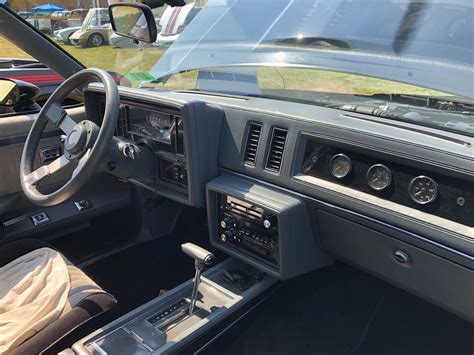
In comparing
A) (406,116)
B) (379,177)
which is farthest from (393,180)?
(406,116)

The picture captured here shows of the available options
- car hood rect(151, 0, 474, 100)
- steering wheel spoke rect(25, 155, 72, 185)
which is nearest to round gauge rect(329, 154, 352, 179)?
car hood rect(151, 0, 474, 100)

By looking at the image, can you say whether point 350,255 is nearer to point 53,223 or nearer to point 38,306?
point 38,306

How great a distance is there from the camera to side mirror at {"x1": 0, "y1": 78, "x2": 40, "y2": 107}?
271cm

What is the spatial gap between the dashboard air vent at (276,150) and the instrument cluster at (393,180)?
110 millimetres

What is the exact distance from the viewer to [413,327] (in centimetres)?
247

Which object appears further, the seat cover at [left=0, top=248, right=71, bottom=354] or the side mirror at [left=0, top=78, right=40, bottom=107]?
the side mirror at [left=0, top=78, right=40, bottom=107]

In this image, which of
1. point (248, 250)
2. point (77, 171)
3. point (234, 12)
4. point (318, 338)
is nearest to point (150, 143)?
point (77, 171)

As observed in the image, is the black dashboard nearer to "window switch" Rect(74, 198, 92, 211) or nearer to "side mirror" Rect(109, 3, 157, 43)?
"side mirror" Rect(109, 3, 157, 43)

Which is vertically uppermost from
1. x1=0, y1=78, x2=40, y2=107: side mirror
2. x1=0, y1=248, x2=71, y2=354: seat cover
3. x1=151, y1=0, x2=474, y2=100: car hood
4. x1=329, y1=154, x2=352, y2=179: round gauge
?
x1=151, y1=0, x2=474, y2=100: car hood

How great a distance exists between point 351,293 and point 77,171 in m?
1.63

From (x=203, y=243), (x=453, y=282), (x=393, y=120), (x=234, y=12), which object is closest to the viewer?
Answer: (x=453, y=282)

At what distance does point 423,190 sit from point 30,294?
1.53 metres

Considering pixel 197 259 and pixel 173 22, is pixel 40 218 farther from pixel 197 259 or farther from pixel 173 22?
pixel 173 22

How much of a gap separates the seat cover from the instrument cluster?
1105 millimetres
